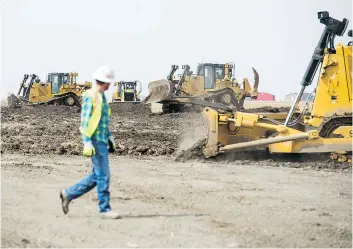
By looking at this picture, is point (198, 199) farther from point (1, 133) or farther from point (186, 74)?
point (186, 74)

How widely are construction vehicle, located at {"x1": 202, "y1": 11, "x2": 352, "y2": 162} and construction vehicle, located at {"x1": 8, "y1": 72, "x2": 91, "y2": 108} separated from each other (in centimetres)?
2884

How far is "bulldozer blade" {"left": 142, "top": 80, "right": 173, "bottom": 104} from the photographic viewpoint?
28891 millimetres

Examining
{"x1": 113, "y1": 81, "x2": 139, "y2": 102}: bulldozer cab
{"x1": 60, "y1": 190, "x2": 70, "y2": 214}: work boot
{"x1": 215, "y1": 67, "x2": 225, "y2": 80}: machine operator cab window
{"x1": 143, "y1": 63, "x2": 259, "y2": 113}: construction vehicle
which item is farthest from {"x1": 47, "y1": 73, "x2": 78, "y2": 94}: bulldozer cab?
{"x1": 60, "y1": 190, "x2": 70, "y2": 214}: work boot

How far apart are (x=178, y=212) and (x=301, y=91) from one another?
5.21 meters

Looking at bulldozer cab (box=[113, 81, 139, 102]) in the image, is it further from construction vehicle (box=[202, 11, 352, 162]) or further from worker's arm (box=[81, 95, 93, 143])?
worker's arm (box=[81, 95, 93, 143])

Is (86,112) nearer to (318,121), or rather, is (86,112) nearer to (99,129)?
(99,129)

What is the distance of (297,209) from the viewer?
740 cm

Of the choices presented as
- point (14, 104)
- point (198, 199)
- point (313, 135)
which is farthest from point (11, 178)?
point (14, 104)

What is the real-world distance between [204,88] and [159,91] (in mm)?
3983

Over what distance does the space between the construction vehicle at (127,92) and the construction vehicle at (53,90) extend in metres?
5.17

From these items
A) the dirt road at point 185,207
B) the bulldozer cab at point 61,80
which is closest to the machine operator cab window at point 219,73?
the bulldozer cab at point 61,80

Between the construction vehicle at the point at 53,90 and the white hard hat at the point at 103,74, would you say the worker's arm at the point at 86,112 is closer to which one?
the white hard hat at the point at 103,74

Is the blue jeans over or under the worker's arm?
under

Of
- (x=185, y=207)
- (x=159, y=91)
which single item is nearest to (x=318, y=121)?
(x=185, y=207)
